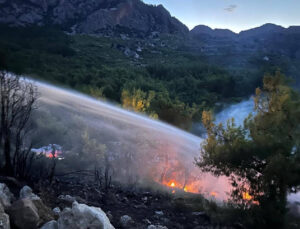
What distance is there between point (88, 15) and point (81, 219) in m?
163

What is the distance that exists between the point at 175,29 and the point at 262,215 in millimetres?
191534

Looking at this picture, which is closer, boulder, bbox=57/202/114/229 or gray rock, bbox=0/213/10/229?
gray rock, bbox=0/213/10/229

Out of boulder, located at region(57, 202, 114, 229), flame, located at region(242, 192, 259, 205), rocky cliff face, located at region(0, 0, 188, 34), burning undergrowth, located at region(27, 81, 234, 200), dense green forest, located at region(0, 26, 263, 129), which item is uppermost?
rocky cliff face, located at region(0, 0, 188, 34)

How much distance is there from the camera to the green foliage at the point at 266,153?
358 inches

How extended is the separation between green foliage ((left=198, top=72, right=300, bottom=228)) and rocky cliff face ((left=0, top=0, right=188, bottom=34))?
116m

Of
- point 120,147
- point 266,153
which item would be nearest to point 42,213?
point 266,153

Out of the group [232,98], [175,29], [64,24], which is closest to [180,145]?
[232,98]

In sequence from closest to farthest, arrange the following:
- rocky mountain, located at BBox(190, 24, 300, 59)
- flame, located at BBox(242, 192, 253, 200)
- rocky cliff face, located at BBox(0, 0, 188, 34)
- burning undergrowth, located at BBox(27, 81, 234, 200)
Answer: flame, located at BBox(242, 192, 253, 200) < burning undergrowth, located at BBox(27, 81, 234, 200) < rocky cliff face, located at BBox(0, 0, 188, 34) < rocky mountain, located at BBox(190, 24, 300, 59)

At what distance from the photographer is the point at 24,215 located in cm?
450

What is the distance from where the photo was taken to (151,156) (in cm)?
1908

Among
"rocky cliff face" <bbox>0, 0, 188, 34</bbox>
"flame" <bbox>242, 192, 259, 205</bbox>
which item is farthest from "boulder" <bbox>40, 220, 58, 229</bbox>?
"rocky cliff face" <bbox>0, 0, 188, 34</bbox>

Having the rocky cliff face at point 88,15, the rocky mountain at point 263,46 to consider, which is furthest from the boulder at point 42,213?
the rocky mountain at point 263,46

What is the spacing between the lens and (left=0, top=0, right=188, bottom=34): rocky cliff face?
126 metres

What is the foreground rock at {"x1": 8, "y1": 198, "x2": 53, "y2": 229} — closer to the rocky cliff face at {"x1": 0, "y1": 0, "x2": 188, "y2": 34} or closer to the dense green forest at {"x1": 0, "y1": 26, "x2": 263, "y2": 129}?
the dense green forest at {"x1": 0, "y1": 26, "x2": 263, "y2": 129}
